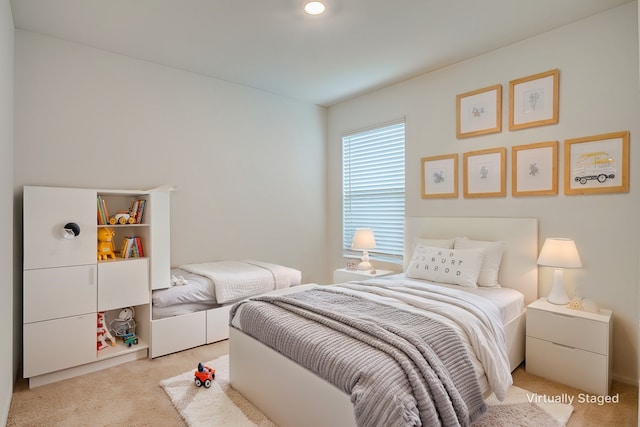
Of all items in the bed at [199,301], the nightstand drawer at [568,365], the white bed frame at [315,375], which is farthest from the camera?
the bed at [199,301]

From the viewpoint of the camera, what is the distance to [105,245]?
A: 2.84m

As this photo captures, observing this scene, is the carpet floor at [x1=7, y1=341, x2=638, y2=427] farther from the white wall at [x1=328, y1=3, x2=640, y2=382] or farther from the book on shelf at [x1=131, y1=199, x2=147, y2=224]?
the book on shelf at [x1=131, y1=199, x2=147, y2=224]

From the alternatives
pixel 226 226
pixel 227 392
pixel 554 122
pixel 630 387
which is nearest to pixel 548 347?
pixel 630 387

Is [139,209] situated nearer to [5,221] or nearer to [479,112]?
[5,221]

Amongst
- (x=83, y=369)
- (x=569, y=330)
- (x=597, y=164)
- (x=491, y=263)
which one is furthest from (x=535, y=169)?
(x=83, y=369)

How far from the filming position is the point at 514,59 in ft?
9.97

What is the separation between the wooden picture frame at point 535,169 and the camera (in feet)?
9.25

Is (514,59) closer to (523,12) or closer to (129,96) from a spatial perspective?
(523,12)

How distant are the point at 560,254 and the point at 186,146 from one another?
3.47 metres

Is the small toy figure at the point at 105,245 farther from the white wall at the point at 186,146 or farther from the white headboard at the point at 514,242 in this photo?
the white headboard at the point at 514,242

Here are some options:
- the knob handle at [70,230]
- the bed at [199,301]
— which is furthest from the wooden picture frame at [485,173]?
the knob handle at [70,230]

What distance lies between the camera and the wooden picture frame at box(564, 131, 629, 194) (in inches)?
98.3

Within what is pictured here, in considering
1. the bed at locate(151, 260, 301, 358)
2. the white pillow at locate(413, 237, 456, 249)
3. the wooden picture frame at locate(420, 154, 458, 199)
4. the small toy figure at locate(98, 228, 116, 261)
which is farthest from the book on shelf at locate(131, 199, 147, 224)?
the wooden picture frame at locate(420, 154, 458, 199)

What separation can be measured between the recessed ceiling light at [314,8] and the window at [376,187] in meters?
1.78
